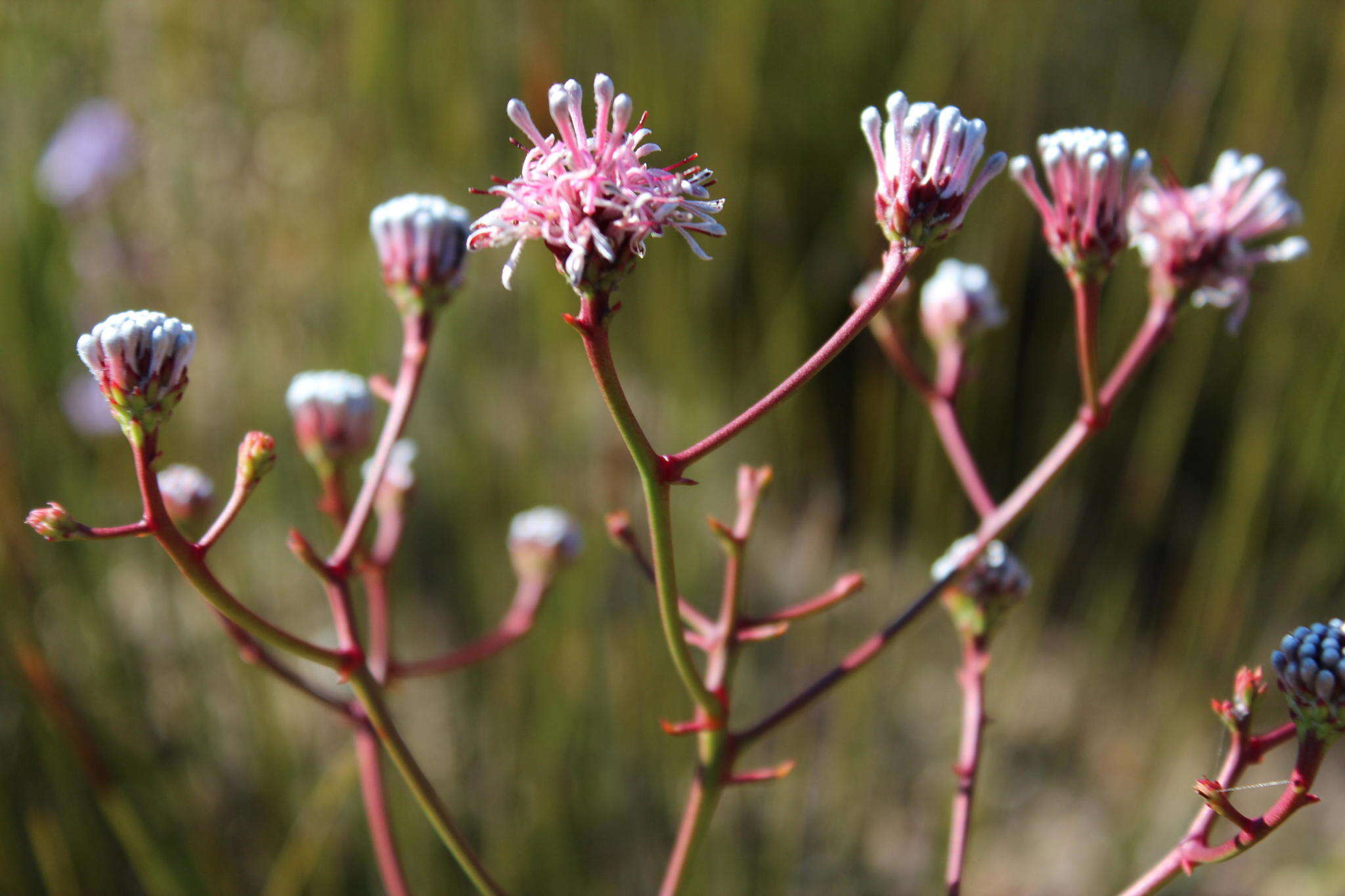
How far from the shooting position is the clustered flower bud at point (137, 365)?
27.3 inches

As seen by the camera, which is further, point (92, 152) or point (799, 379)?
point (92, 152)

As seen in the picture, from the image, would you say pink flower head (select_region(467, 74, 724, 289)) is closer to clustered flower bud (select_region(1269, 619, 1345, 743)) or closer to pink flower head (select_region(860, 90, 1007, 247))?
pink flower head (select_region(860, 90, 1007, 247))

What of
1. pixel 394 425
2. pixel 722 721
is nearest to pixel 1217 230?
pixel 722 721

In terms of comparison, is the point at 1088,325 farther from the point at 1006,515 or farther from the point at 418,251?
the point at 418,251

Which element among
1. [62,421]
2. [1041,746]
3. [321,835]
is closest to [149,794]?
[321,835]

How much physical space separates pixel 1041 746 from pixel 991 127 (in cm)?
133

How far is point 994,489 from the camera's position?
7.55ft

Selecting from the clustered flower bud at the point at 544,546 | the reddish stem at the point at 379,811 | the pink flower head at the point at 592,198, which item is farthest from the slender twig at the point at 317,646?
the clustered flower bud at the point at 544,546

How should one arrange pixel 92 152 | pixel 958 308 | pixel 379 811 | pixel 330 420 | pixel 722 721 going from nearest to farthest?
1. pixel 722 721
2. pixel 379 811
3. pixel 330 420
4. pixel 958 308
5. pixel 92 152

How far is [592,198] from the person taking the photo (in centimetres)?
65

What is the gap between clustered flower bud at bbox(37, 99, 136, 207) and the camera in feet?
7.73

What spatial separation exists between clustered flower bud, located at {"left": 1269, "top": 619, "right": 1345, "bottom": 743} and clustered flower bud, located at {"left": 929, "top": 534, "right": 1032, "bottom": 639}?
0.85ft

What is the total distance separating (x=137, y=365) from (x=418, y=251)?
0.97ft

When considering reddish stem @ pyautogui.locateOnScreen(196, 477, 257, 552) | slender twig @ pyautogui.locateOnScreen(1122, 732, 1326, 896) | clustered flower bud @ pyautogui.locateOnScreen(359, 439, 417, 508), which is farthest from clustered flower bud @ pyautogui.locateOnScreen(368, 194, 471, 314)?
slender twig @ pyautogui.locateOnScreen(1122, 732, 1326, 896)
